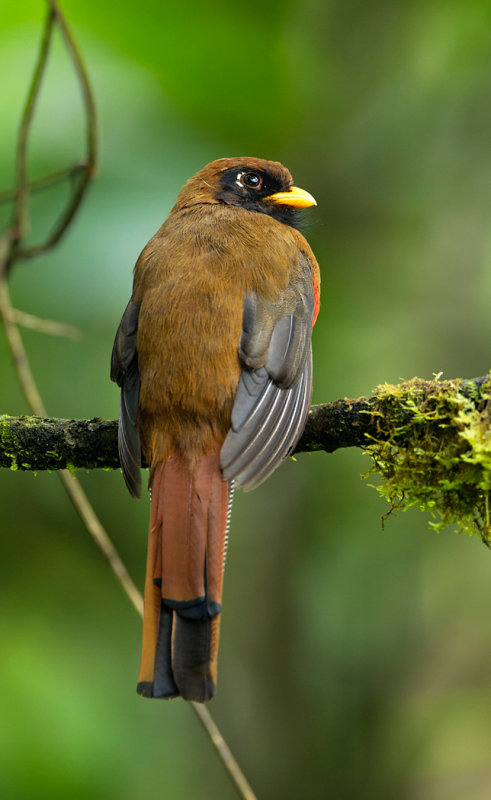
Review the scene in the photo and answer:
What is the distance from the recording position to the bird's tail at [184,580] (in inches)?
83.5

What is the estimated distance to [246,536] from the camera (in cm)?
441

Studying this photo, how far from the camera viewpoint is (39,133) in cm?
427

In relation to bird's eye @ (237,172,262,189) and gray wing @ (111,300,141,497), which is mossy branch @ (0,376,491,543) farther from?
bird's eye @ (237,172,262,189)

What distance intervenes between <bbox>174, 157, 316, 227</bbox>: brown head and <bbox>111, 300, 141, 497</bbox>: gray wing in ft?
2.70

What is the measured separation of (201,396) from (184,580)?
548mm

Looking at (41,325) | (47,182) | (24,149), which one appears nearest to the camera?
(24,149)

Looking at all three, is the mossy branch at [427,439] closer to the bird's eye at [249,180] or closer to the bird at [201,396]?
the bird at [201,396]

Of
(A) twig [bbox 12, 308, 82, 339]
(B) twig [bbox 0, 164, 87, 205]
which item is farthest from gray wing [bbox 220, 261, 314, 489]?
(B) twig [bbox 0, 164, 87, 205]

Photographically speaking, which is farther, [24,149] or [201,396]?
[24,149]

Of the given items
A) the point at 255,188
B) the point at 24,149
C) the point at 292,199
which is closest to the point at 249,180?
the point at 255,188

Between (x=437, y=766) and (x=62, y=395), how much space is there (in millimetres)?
2496

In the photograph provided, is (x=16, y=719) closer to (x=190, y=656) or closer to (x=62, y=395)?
(x=62, y=395)

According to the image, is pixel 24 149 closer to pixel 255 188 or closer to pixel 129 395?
pixel 255 188

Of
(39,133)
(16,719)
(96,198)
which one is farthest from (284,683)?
(39,133)
